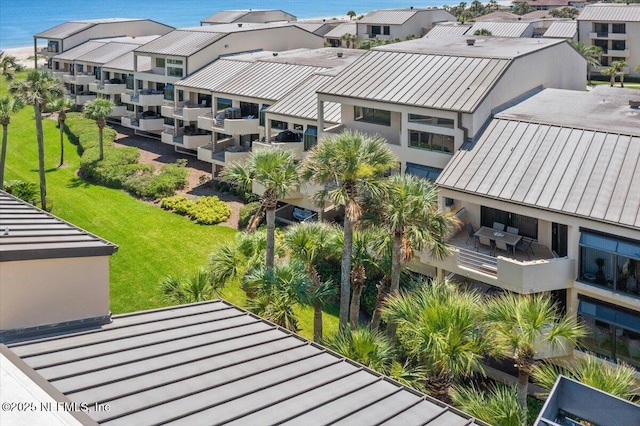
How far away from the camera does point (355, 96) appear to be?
3750 cm

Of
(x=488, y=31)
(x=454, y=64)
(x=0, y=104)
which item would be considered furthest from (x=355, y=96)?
(x=488, y=31)

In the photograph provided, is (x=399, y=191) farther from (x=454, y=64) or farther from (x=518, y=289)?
(x=454, y=64)

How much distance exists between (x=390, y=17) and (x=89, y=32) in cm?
4331

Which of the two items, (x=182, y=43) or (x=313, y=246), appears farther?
(x=182, y=43)

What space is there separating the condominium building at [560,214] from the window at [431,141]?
2008 mm

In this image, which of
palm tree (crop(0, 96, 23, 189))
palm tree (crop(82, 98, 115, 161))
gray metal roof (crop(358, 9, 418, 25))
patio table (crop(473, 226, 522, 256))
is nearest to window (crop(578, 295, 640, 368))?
patio table (crop(473, 226, 522, 256))

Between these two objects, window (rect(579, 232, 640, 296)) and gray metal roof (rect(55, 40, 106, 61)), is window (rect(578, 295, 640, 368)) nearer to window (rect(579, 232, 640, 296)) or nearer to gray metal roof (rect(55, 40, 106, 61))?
window (rect(579, 232, 640, 296))

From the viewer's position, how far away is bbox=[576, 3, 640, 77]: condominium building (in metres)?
83.3

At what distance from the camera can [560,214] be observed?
89.5ft

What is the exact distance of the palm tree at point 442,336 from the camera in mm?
21031

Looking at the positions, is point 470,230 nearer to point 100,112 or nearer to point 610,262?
point 610,262

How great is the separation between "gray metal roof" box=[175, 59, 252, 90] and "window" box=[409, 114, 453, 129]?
81.9 feet

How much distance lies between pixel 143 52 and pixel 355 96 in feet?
118

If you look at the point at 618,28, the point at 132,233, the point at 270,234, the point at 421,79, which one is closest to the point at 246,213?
the point at 132,233
